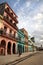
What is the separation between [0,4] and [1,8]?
255 centimetres

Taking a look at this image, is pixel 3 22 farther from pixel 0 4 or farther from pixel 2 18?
pixel 0 4

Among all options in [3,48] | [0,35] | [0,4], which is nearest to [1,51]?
[3,48]

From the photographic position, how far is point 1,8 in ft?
106

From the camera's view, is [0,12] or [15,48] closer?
[0,12]

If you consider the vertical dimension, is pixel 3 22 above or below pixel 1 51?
above

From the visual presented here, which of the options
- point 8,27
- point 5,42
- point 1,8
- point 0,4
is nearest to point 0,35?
point 5,42

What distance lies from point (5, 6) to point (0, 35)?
8.29 metres

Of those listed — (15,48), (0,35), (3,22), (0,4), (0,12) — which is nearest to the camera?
(0,35)

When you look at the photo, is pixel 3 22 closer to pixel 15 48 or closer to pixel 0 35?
pixel 0 35

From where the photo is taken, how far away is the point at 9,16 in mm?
34812

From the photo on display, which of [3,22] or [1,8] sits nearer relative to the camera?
[3,22]

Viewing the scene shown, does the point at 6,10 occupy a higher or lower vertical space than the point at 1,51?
higher

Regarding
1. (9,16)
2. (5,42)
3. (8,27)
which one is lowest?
(5,42)

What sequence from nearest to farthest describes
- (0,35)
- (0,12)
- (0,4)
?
(0,35) → (0,12) → (0,4)
